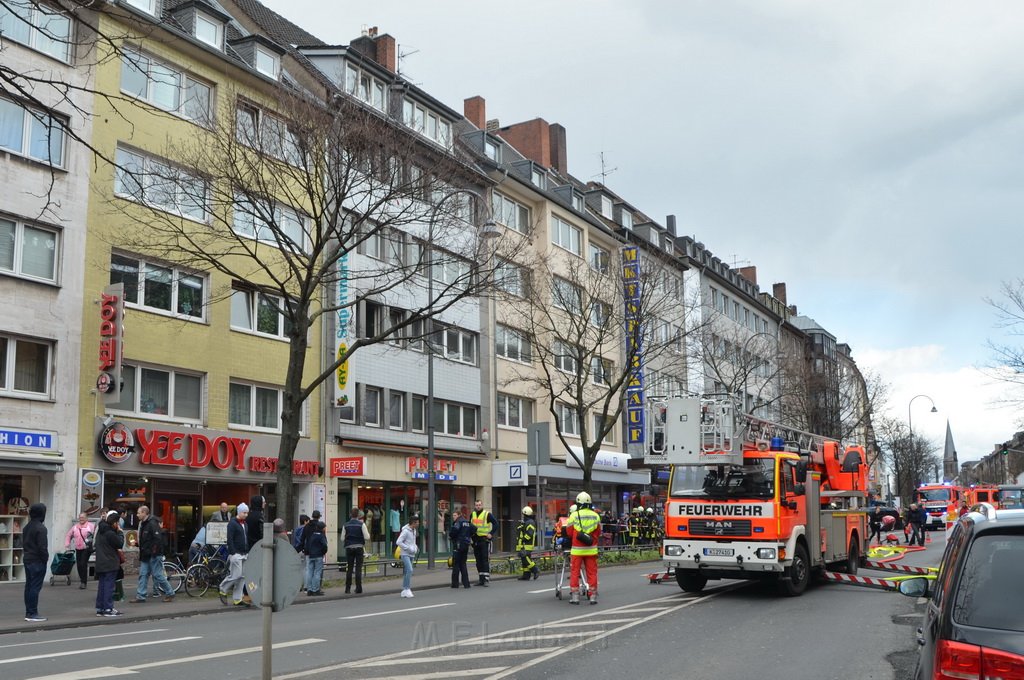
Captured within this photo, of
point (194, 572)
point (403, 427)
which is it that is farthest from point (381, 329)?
point (194, 572)

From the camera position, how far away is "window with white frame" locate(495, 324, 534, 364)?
39.9 metres

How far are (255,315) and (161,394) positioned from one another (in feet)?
13.3

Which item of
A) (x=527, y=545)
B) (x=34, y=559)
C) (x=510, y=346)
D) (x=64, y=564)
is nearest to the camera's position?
(x=34, y=559)

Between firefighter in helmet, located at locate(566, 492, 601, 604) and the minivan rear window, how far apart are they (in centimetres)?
1114

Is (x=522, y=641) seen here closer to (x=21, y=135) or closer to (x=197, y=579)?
(x=197, y=579)

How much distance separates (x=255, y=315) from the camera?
29.1 meters

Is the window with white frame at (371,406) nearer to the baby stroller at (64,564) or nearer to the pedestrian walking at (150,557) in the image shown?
the baby stroller at (64,564)

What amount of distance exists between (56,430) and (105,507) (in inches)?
81.7

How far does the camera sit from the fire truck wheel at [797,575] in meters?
16.5

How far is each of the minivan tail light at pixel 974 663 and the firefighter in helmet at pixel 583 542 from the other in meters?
11.3

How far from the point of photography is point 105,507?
23406 millimetres

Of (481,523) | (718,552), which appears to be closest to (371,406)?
(481,523)

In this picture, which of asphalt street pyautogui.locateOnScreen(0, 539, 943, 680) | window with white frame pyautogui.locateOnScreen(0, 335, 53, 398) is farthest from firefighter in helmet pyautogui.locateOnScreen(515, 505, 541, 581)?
window with white frame pyautogui.locateOnScreen(0, 335, 53, 398)

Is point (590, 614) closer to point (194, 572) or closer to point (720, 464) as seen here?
point (720, 464)
